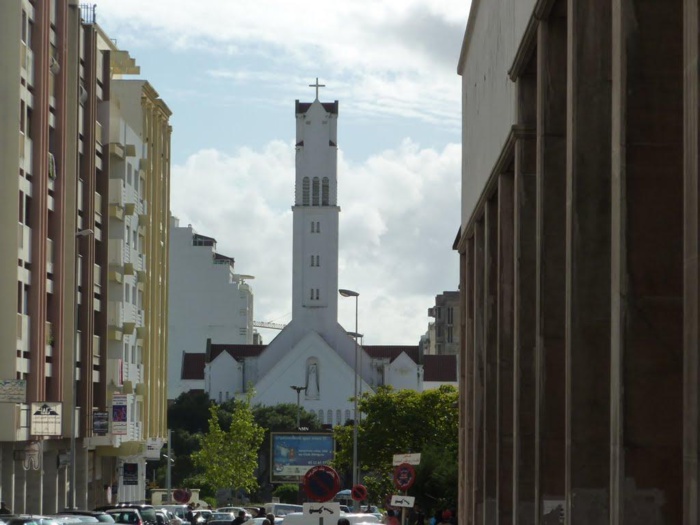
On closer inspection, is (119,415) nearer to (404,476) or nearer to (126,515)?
(126,515)

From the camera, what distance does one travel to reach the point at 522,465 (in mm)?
21969

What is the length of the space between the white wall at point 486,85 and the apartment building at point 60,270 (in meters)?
16.4

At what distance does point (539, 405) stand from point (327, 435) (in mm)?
62454

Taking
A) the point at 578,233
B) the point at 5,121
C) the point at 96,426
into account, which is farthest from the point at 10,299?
the point at 578,233

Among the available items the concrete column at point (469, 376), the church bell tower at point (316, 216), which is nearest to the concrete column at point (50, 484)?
the concrete column at point (469, 376)

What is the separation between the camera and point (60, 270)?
187ft

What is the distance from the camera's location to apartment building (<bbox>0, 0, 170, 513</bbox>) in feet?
166

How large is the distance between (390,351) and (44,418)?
130 metres

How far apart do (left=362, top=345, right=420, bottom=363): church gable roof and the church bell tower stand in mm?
18018

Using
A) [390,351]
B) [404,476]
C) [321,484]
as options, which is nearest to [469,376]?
[404,476]

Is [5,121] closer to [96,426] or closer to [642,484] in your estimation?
[96,426]

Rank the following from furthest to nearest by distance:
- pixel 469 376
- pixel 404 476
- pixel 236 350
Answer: pixel 236 350
pixel 469 376
pixel 404 476

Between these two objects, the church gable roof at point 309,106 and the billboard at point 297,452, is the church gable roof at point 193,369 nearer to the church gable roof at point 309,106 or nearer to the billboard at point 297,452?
the church gable roof at point 309,106

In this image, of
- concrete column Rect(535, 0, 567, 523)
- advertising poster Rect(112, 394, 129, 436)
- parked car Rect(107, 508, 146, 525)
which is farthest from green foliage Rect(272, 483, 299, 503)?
concrete column Rect(535, 0, 567, 523)
